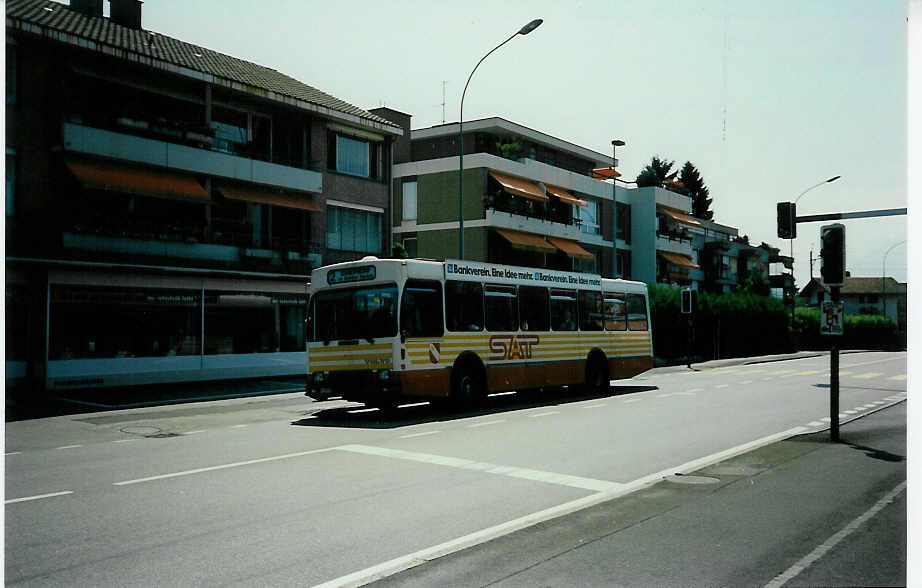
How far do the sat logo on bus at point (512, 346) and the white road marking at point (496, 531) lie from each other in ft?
24.8

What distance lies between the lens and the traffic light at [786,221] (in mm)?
10659

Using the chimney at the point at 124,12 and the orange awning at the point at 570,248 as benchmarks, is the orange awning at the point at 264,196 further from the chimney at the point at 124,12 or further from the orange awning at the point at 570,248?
the orange awning at the point at 570,248

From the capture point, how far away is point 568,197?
154ft

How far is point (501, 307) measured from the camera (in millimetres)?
17609

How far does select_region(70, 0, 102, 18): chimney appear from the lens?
90.8 feet

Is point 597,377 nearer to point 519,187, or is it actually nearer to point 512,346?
point 512,346

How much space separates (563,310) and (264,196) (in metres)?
13.5

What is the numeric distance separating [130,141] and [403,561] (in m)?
22.2

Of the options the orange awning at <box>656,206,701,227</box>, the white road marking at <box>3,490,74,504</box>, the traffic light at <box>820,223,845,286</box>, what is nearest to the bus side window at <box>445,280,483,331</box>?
the traffic light at <box>820,223,845,286</box>

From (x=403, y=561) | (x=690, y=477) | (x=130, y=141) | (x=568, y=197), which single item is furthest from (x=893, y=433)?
(x=568, y=197)

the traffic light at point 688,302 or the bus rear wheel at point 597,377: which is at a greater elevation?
the traffic light at point 688,302

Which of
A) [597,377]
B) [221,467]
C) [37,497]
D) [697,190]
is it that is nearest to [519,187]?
[597,377]

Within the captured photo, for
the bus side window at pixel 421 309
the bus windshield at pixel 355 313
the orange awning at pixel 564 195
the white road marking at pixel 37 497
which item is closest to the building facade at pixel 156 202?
the bus windshield at pixel 355 313

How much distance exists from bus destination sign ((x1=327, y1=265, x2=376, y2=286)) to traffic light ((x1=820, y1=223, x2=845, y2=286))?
804 cm
